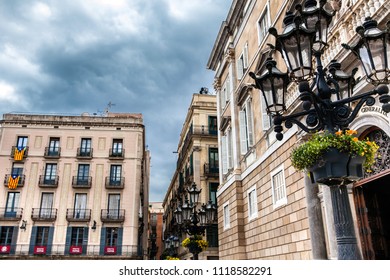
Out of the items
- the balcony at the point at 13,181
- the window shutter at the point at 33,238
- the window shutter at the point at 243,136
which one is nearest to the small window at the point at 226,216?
the window shutter at the point at 243,136

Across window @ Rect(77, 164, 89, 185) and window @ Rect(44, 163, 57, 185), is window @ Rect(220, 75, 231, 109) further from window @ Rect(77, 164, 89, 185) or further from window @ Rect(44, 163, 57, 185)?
window @ Rect(44, 163, 57, 185)

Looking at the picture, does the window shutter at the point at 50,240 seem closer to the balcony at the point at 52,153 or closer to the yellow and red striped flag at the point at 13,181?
the yellow and red striped flag at the point at 13,181

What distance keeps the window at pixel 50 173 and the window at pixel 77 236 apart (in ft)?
16.7

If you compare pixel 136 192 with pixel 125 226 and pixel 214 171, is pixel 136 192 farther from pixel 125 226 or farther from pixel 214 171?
pixel 214 171

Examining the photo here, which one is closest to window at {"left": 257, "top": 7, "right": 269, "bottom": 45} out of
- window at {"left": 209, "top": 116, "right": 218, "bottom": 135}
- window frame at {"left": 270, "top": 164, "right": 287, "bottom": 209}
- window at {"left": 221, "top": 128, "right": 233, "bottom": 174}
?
window at {"left": 221, "top": 128, "right": 233, "bottom": 174}

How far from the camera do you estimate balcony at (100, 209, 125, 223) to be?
3388 centimetres

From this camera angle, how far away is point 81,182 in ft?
116

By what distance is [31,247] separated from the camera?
32719 mm

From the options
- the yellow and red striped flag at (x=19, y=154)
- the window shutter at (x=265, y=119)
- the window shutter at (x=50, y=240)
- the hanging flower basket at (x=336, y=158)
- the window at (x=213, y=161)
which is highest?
the yellow and red striped flag at (x=19, y=154)

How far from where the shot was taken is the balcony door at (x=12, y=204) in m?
33.9

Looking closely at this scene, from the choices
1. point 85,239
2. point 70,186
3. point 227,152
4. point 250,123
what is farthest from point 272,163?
point 70,186

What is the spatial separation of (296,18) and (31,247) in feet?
111

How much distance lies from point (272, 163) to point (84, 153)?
89.1ft

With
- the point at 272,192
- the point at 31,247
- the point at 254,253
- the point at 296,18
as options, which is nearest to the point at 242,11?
the point at 272,192
